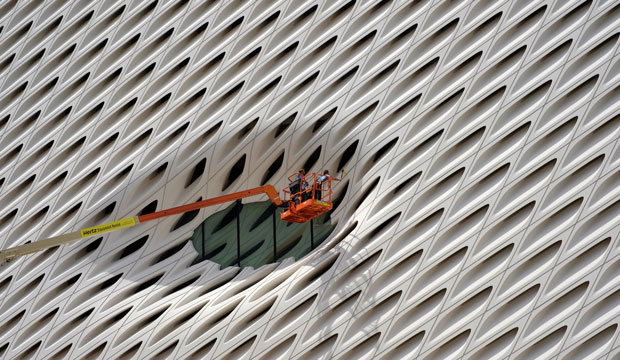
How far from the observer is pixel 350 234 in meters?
26.0

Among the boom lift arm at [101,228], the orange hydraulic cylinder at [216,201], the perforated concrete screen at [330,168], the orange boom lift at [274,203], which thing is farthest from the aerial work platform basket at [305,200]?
the boom lift arm at [101,228]

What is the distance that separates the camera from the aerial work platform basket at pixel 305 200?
2567 cm

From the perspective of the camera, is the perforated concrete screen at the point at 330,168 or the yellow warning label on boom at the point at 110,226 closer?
the perforated concrete screen at the point at 330,168

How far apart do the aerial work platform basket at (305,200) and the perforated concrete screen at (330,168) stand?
3.40 ft

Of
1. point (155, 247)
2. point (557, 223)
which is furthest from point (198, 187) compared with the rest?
point (557, 223)

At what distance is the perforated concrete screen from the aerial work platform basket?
1035 mm

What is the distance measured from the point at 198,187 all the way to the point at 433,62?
7638 millimetres

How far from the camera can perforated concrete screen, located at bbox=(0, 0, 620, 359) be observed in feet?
78.7

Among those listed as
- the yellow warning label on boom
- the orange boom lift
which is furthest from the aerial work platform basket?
the yellow warning label on boom

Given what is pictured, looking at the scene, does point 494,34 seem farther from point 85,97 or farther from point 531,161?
point 85,97

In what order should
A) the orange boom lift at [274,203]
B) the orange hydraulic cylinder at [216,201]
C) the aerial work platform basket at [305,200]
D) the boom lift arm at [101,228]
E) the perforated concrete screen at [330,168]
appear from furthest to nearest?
the boom lift arm at [101,228] → the orange hydraulic cylinder at [216,201] → the orange boom lift at [274,203] → the aerial work platform basket at [305,200] → the perforated concrete screen at [330,168]

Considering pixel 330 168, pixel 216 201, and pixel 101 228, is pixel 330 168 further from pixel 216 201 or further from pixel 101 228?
pixel 101 228

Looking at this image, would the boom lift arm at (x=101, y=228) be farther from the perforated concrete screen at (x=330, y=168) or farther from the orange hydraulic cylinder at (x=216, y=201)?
the perforated concrete screen at (x=330, y=168)

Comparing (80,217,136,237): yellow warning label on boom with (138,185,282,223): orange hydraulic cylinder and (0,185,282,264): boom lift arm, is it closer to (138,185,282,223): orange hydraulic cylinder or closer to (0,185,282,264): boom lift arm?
(0,185,282,264): boom lift arm
